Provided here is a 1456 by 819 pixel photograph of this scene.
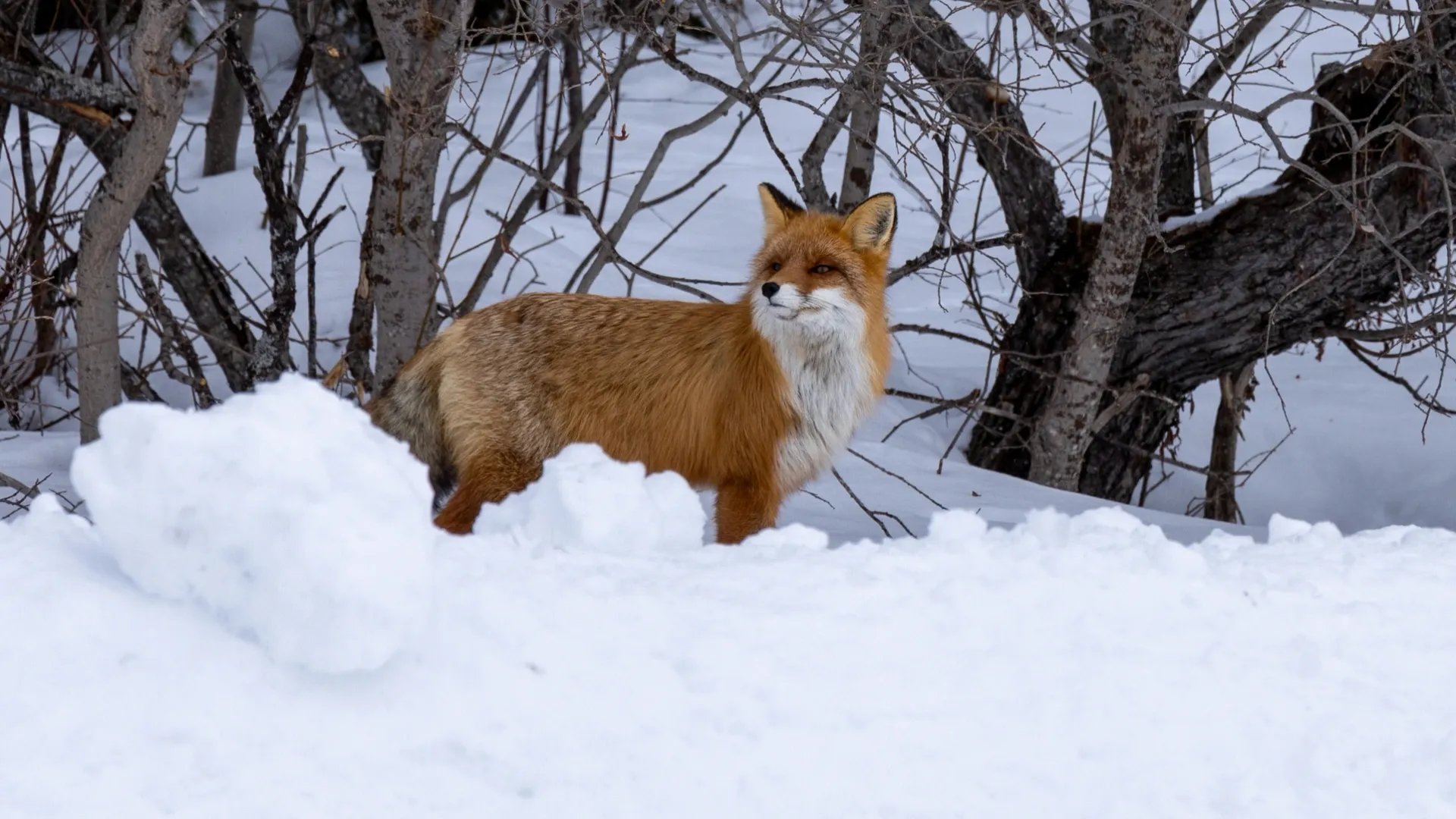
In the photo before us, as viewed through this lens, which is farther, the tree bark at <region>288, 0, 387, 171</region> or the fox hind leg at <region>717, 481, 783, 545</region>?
the tree bark at <region>288, 0, 387, 171</region>

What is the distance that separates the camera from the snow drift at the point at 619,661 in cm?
198

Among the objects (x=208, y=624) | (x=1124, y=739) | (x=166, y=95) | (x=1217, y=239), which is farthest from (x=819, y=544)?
(x=1217, y=239)

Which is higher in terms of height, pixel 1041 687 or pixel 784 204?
pixel 784 204

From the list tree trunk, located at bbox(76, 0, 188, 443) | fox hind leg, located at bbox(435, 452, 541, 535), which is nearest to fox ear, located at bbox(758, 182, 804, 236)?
fox hind leg, located at bbox(435, 452, 541, 535)

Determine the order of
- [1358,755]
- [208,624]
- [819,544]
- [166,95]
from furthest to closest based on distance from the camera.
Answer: [166,95] < [819,544] < [1358,755] < [208,624]

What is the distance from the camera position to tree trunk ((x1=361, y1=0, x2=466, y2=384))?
5.12 m

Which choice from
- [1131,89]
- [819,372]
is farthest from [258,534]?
[1131,89]

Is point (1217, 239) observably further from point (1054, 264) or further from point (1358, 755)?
point (1358, 755)

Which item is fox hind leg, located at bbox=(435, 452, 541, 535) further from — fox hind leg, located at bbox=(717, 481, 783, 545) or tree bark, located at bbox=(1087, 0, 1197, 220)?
tree bark, located at bbox=(1087, 0, 1197, 220)

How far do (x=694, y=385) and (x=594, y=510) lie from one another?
1384mm

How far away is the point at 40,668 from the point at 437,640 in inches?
23.3

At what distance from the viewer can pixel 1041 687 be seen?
8.41ft

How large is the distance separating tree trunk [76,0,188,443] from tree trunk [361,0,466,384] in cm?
80

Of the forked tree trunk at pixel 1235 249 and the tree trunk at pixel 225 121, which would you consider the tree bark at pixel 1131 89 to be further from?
the tree trunk at pixel 225 121
